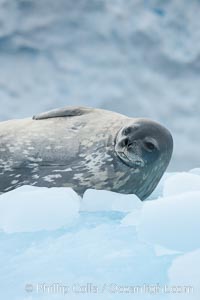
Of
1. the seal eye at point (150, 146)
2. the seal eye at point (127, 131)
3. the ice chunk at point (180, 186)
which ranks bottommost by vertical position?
the ice chunk at point (180, 186)

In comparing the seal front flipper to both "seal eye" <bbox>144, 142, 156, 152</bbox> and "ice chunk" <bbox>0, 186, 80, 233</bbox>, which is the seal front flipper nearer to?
"seal eye" <bbox>144, 142, 156, 152</bbox>

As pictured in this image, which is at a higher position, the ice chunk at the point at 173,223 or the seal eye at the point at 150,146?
the ice chunk at the point at 173,223

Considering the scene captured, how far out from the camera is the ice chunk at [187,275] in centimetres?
173

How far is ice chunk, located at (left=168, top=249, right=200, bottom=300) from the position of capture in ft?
5.68

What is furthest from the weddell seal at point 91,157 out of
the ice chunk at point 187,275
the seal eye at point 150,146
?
the ice chunk at point 187,275

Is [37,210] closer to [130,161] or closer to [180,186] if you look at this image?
[130,161]

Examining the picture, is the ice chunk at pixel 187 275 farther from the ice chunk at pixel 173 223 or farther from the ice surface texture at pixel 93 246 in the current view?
the ice chunk at pixel 173 223

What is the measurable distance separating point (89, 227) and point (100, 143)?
1.17m

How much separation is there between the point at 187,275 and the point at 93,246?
0.65 metres

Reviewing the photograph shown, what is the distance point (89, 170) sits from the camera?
3705 millimetres

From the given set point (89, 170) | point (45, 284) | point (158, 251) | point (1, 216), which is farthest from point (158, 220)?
point (89, 170)

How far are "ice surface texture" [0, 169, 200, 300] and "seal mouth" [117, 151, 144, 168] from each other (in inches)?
21.9

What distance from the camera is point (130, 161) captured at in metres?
3.69

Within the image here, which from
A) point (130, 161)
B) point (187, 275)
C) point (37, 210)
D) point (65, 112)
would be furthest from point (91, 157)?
point (187, 275)
